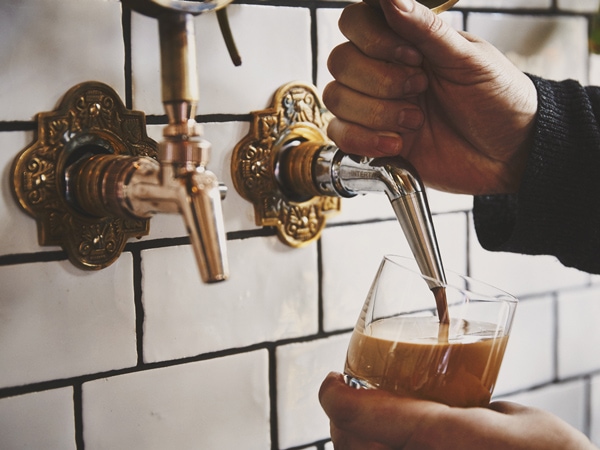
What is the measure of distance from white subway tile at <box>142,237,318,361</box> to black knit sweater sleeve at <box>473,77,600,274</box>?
9.1 inches

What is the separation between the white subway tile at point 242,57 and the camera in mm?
633

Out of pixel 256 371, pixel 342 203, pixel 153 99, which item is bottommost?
pixel 256 371

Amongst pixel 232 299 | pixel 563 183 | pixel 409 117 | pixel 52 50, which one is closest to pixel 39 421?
pixel 232 299

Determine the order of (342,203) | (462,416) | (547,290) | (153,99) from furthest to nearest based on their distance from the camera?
(547,290)
(342,203)
(153,99)
(462,416)

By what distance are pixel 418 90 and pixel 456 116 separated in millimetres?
109

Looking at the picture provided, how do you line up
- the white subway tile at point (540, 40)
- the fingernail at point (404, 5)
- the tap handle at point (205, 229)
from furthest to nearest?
the white subway tile at point (540, 40), the fingernail at point (404, 5), the tap handle at point (205, 229)

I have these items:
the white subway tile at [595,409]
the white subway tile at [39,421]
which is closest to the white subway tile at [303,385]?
the white subway tile at [39,421]

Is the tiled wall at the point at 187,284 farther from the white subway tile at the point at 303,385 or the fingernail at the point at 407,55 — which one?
the fingernail at the point at 407,55

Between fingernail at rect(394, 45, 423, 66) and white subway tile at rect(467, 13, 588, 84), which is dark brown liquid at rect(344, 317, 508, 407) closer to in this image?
fingernail at rect(394, 45, 423, 66)

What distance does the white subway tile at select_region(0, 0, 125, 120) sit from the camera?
0.56 m

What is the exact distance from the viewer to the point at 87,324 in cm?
62

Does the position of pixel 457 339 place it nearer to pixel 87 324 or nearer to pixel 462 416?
pixel 462 416

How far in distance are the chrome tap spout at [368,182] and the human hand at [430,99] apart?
0.02m

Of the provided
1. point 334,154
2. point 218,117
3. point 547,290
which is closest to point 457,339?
point 334,154
